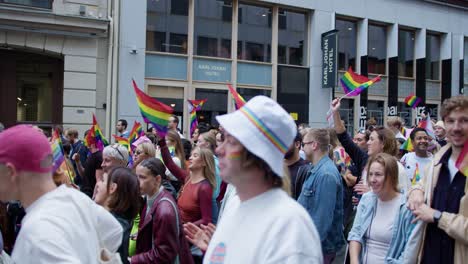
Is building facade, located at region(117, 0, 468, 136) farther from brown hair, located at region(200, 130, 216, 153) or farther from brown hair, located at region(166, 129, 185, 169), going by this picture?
brown hair, located at region(200, 130, 216, 153)

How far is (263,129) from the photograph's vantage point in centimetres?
221

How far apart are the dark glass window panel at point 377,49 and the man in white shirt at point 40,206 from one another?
75.9 ft

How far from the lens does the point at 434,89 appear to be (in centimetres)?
2655

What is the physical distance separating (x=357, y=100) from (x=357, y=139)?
52.5 ft

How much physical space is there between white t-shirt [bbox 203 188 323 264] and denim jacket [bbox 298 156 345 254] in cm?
265

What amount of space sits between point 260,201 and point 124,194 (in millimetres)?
2260

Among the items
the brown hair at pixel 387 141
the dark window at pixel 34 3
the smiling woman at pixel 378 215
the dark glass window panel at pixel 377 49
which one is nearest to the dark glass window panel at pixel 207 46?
the dark window at pixel 34 3

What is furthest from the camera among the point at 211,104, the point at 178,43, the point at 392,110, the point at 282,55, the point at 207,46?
the point at 392,110

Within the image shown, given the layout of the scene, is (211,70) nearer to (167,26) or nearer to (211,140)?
(167,26)

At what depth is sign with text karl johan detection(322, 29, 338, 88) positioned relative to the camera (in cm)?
2125

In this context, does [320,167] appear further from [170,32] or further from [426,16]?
[426,16]

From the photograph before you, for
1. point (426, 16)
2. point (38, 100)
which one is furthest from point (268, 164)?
point (426, 16)

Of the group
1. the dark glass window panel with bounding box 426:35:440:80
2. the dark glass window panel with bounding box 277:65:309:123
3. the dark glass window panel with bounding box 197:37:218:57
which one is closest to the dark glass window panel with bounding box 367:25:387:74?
the dark glass window panel with bounding box 426:35:440:80

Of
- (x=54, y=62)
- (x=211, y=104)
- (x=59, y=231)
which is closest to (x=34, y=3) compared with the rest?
(x=54, y=62)
